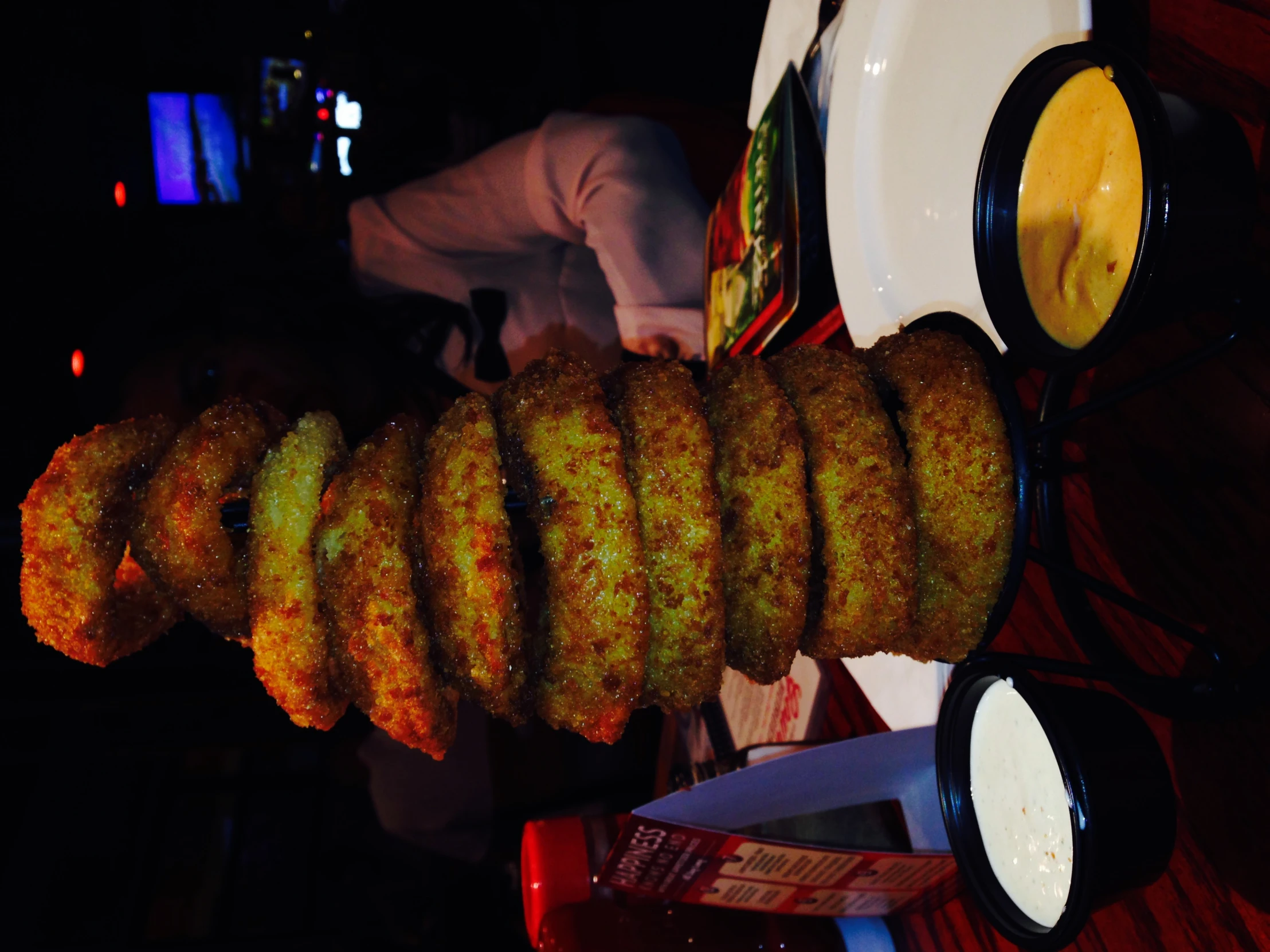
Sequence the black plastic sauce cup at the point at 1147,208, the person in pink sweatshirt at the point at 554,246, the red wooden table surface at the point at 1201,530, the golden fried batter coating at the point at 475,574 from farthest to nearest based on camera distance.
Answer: the person in pink sweatshirt at the point at 554,246, the red wooden table surface at the point at 1201,530, the golden fried batter coating at the point at 475,574, the black plastic sauce cup at the point at 1147,208

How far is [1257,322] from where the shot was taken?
3.26 feet

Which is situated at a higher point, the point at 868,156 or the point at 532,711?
the point at 868,156

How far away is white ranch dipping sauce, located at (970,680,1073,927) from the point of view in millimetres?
929

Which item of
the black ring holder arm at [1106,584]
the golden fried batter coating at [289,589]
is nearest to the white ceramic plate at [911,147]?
the black ring holder arm at [1106,584]

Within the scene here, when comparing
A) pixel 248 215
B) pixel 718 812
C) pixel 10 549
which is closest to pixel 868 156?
pixel 718 812

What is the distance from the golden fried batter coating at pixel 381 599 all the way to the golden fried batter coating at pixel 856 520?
20.6 inches

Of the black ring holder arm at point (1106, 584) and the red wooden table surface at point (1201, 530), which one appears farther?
the red wooden table surface at point (1201, 530)

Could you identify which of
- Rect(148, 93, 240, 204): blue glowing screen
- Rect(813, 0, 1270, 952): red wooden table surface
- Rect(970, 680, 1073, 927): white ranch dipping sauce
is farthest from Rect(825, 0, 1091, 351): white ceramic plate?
Rect(148, 93, 240, 204): blue glowing screen

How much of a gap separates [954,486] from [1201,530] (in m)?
0.50

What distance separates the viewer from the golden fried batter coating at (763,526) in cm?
95

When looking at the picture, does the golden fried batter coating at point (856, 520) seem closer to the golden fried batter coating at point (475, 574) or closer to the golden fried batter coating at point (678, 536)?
the golden fried batter coating at point (678, 536)

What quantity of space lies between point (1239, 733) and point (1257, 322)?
1.92ft

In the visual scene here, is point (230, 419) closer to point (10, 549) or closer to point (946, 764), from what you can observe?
point (10, 549)

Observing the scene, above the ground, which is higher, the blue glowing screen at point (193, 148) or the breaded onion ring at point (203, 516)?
the breaded onion ring at point (203, 516)
